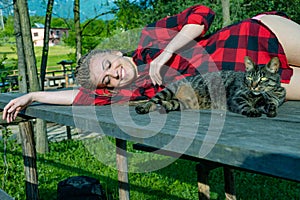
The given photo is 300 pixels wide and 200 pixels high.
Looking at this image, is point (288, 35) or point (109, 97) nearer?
point (288, 35)

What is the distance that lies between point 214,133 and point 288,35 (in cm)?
138

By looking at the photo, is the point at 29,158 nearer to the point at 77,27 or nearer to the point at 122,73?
the point at 122,73

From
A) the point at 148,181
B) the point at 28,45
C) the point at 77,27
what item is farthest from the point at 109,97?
the point at 77,27

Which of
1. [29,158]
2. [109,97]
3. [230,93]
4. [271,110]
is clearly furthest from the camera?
[29,158]

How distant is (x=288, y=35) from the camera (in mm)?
2602

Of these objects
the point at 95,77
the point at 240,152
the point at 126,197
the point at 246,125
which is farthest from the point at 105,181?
the point at 240,152

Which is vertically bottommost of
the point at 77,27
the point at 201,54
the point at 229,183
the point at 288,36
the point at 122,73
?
the point at 229,183

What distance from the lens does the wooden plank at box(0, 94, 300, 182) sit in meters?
1.17

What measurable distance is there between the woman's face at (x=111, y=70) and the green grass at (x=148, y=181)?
2.38 m

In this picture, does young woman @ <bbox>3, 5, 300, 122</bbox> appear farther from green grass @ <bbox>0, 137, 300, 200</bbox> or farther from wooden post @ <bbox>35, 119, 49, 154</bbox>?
wooden post @ <bbox>35, 119, 49, 154</bbox>

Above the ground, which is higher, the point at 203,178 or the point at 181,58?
the point at 181,58

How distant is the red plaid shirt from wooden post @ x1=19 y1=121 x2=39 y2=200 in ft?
3.79

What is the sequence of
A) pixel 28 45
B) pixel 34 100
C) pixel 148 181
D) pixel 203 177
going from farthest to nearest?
pixel 28 45 → pixel 148 181 → pixel 203 177 → pixel 34 100

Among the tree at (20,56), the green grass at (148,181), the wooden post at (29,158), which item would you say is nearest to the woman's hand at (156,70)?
the wooden post at (29,158)
